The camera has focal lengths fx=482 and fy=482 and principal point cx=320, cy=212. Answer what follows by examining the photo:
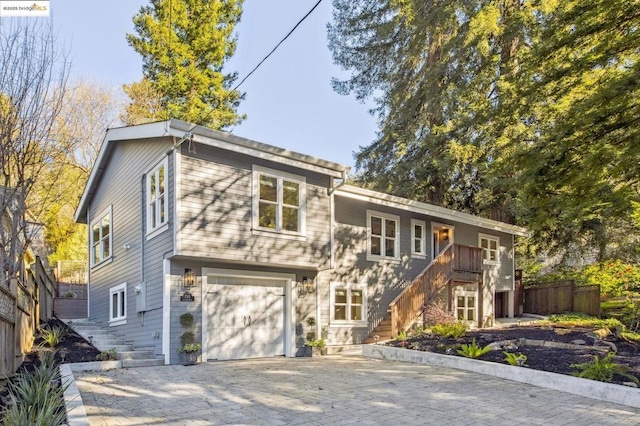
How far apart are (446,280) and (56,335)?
36.4 feet

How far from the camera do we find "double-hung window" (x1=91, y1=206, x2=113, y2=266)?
14.5 meters

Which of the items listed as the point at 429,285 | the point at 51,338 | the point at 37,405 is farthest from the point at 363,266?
the point at 37,405

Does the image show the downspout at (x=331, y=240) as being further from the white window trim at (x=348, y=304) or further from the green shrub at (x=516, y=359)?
the green shrub at (x=516, y=359)

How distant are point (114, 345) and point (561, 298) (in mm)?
17537

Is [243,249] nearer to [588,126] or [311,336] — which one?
[311,336]

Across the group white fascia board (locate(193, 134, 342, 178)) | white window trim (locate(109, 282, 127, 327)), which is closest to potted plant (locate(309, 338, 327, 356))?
white fascia board (locate(193, 134, 342, 178))

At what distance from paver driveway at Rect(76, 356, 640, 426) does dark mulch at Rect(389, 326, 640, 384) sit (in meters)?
0.93

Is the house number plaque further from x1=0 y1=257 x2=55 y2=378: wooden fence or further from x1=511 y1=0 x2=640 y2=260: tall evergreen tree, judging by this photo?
x1=511 y1=0 x2=640 y2=260: tall evergreen tree

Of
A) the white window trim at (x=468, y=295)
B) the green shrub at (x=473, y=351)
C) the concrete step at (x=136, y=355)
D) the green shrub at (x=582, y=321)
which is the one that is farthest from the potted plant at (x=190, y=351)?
the green shrub at (x=582, y=321)

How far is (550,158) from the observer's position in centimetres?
951

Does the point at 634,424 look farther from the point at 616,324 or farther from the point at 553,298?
the point at 553,298

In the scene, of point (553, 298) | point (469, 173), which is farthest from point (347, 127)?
point (553, 298)

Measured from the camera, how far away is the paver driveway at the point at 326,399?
5.83 metres

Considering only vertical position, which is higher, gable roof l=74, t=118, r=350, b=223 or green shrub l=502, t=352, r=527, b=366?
gable roof l=74, t=118, r=350, b=223
